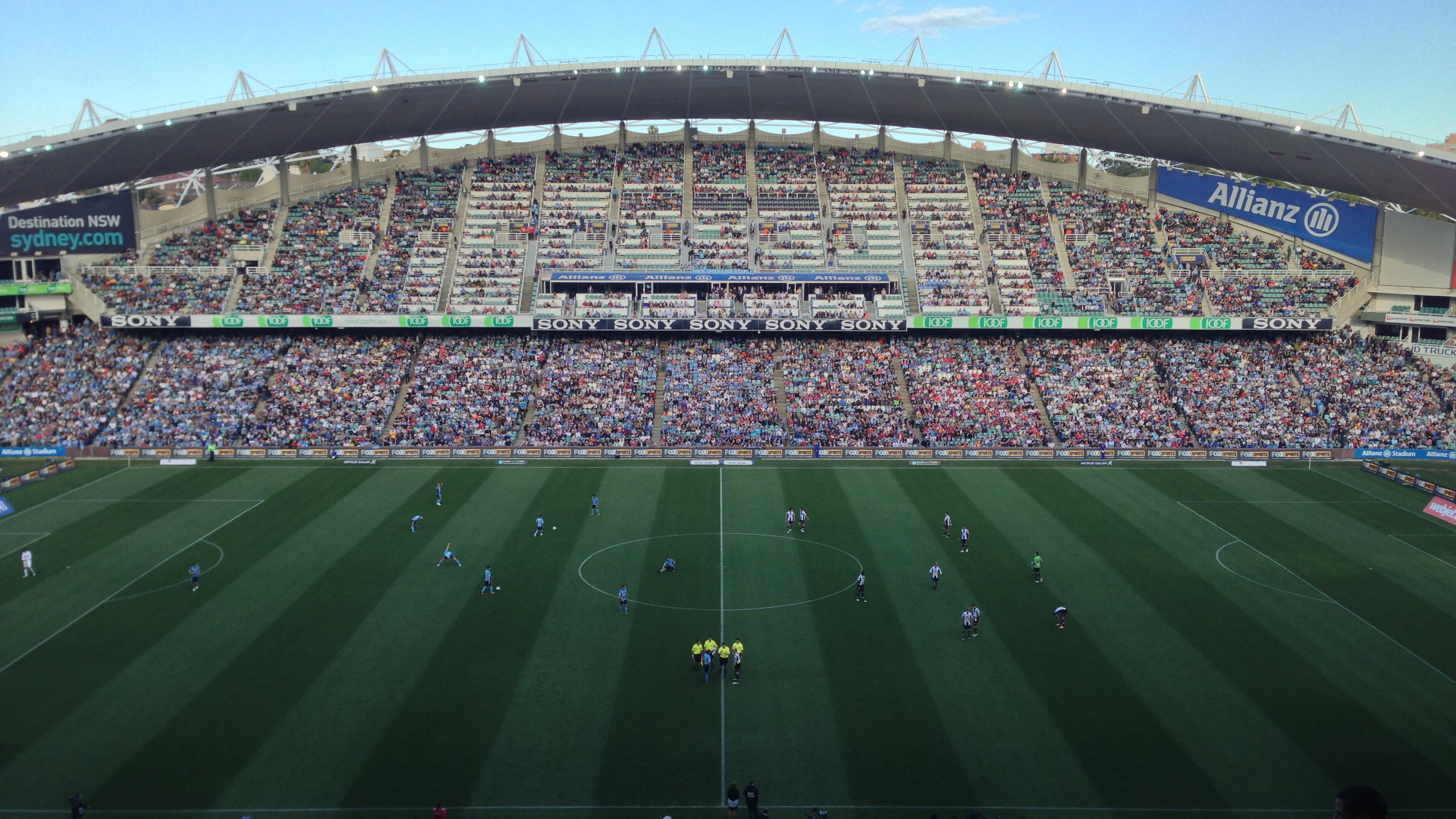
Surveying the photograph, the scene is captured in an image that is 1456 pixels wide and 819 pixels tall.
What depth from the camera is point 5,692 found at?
24.7m

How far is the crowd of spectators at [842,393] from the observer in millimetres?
53031

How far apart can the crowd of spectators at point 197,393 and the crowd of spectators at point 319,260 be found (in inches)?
106

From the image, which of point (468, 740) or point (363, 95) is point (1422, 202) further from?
point (363, 95)

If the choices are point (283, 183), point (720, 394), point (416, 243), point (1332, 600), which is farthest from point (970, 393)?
point (283, 183)

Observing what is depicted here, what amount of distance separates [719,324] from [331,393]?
23.8 m

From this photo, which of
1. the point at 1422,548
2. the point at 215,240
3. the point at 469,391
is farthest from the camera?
the point at 215,240

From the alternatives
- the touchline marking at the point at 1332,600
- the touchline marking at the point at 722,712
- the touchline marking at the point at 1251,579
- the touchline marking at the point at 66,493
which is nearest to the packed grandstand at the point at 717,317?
the touchline marking at the point at 66,493

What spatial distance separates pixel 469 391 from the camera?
56250mm

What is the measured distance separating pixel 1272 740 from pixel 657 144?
62062 mm

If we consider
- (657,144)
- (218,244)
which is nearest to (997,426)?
(657,144)

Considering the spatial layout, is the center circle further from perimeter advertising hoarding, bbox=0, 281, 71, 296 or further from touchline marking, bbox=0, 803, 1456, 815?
perimeter advertising hoarding, bbox=0, 281, 71, 296

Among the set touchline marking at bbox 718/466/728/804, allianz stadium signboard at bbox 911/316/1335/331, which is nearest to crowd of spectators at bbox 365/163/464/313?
allianz stadium signboard at bbox 911/316/1335/331

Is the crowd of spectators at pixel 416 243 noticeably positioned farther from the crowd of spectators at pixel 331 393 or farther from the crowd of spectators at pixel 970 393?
the crowd of spectators at pixel 970 393

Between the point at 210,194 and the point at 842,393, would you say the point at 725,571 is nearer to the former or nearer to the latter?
the point at 842,393
